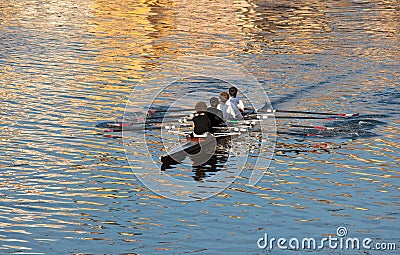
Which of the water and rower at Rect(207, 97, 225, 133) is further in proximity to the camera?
rower at Rect(207, 97, 225, 133)

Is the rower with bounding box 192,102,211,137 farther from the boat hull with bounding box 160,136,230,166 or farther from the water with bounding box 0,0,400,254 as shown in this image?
the water with bounding box 0,0,400,254

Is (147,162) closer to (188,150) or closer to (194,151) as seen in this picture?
(188,150)

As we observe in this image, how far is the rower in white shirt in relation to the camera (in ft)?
111

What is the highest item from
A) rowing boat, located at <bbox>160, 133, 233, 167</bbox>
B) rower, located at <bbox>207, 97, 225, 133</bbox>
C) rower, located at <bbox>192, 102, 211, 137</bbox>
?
rower, located at <bbox>207, 97, 225, 133</bbox>

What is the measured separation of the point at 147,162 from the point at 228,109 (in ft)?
18.5

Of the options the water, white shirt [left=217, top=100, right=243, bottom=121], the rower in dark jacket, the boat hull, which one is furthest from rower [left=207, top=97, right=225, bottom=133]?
the water

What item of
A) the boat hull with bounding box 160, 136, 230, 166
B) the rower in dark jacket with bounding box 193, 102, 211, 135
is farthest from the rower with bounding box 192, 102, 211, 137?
the boat hull with bounding box 160, 136, 230, 166

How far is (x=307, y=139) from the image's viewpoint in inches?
Answer: 1288

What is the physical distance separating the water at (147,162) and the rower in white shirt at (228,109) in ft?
7.39

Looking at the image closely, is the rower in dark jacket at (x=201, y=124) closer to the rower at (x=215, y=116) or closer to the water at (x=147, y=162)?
the rower at (x=215, y=116)

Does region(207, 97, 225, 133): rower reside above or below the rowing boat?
above

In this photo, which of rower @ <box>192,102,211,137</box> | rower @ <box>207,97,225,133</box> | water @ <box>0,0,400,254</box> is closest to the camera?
water @ <box>0,0,400,254</box>

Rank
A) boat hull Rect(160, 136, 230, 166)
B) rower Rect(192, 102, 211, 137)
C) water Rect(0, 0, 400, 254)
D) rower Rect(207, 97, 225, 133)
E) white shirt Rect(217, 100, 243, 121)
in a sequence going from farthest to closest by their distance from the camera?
1. white shirt Rect(217, 100, 243, 121)
2. rower Rect(207, 97, 225, 133)
3. rower Rect(192, 102, 211, 137)
4. boat hull Rect(160, 136, 230, 166)
5. water Rect(0, 0, 400, 254)

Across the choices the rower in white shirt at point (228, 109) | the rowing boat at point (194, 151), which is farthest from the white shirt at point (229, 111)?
the rowing boat at point (194, 151)
